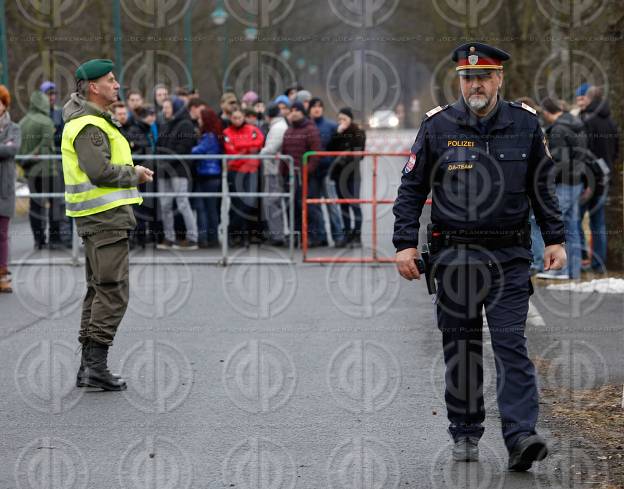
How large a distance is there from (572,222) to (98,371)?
6.95 m

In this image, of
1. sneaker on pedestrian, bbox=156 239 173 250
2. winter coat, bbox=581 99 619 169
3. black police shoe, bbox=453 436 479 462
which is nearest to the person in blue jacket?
sneaker on pedestrian, bbox=156 239 173 250

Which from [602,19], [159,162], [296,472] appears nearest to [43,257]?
[159,162]

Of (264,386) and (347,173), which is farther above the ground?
(347,173)

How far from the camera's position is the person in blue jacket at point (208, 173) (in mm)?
16203

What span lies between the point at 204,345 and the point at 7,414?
2568 millimetres

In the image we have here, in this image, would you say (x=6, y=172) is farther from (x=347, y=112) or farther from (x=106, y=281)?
(x=347, y=112)

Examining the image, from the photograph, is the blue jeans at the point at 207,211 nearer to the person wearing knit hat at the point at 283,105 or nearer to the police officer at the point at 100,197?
the person wearing knit hat at the point at 283,105

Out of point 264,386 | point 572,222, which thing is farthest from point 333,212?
point 264,386

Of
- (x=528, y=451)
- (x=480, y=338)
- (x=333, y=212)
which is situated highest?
(x=480, y=338)

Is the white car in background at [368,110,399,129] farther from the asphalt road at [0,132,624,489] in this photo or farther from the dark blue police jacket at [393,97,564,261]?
the dark blue police jacket at [393,97,564,261]

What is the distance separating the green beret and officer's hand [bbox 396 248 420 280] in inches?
105

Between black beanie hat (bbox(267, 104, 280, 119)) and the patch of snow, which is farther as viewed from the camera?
black beanie hat (bbox(267, 104, 280, 119))

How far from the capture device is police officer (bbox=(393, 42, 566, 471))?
5875mm

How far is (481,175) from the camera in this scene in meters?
5.87
